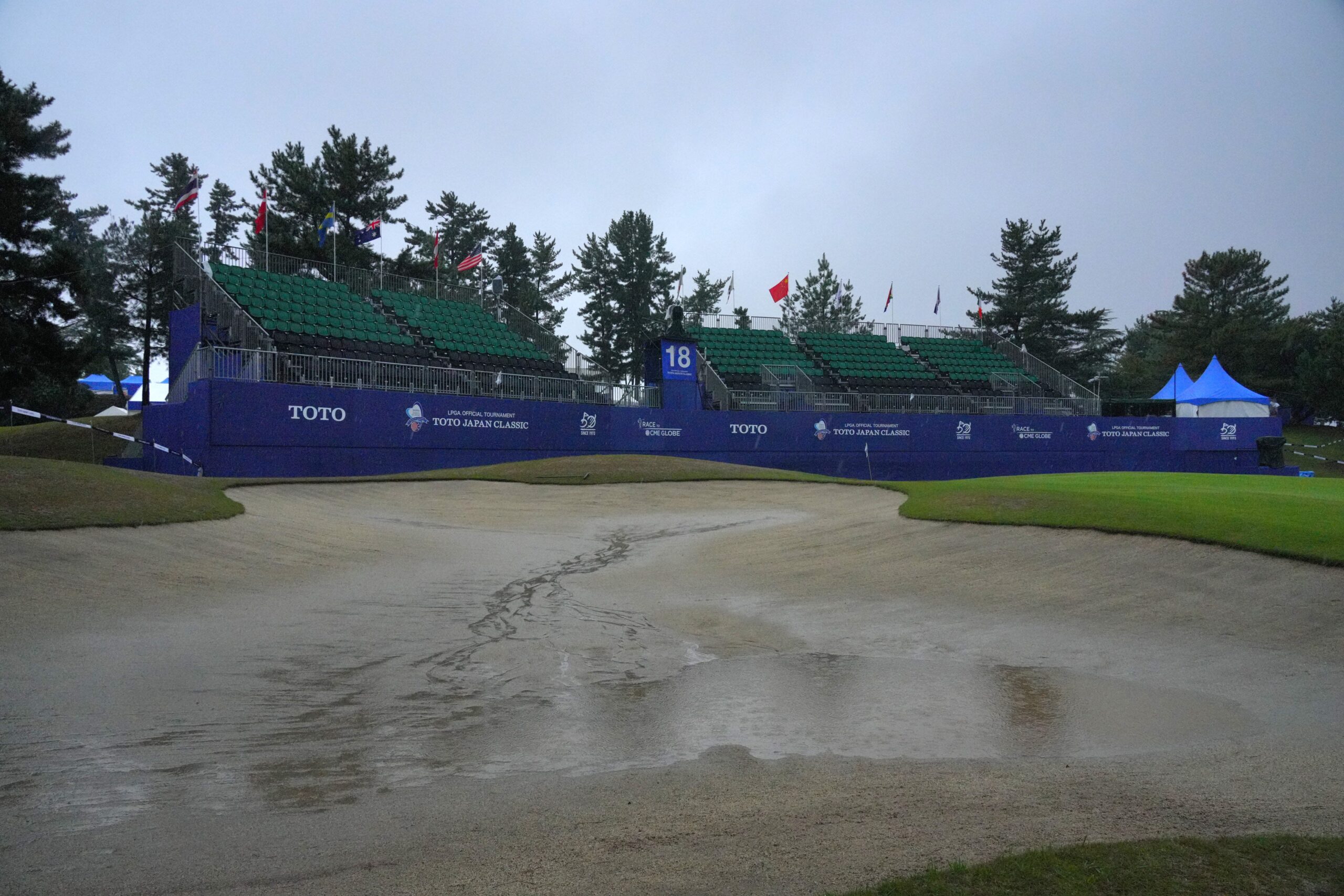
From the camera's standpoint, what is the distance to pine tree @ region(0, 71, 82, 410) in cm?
3177

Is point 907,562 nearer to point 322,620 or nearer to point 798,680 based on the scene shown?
point 798,680

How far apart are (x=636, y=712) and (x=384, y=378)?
22.1 m

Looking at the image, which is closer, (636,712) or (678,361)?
(636,712)

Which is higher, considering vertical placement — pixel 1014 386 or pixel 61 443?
pixel 1014 386

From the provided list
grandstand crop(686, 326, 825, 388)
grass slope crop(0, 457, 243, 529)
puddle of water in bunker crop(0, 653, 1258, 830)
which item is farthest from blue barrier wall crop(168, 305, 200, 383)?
puddle of water in bunker crop(0, 653, 1258, 830)

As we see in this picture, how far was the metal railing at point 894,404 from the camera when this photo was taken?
3275 cm

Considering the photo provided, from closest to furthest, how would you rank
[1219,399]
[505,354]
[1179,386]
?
[505,354] < [1219,399] < [1179,386]

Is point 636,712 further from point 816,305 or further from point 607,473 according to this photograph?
point 816,305

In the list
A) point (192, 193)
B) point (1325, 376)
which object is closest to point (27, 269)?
point (192, 193)

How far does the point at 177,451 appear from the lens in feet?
74.1

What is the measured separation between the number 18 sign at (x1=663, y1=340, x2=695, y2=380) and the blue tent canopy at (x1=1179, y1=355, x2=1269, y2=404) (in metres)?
27.3

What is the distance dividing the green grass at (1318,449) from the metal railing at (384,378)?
1303 inches

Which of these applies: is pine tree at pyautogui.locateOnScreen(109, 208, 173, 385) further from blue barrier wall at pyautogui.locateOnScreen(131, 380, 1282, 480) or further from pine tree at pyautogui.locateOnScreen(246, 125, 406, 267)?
blue barrier wall at pyautogui.locateOnScreen(131, 380, 1282, 480)

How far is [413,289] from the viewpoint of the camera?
37250 millimetres
